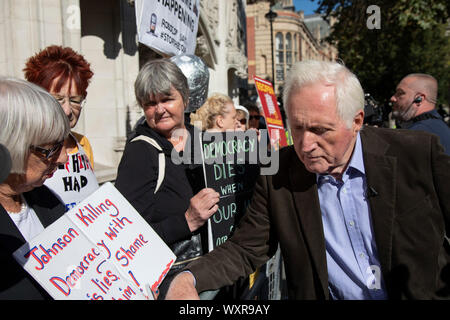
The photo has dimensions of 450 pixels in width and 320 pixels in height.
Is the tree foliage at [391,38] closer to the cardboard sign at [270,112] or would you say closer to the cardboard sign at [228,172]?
the cardboard sign at [270,112]

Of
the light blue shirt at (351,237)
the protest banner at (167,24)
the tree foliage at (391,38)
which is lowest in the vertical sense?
the light blue shirt at (351,237)

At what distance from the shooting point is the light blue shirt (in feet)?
5.37

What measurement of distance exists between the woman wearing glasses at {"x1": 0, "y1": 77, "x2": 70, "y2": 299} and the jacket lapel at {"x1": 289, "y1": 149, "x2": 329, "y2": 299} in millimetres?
1088

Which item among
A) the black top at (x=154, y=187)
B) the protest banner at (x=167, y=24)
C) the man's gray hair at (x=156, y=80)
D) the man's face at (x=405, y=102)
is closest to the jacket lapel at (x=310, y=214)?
the black top at (x=154, y=187)

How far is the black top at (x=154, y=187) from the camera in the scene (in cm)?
192

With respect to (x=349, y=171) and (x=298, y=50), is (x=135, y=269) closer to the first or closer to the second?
(x=349, y=171)

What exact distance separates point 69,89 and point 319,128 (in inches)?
62.7

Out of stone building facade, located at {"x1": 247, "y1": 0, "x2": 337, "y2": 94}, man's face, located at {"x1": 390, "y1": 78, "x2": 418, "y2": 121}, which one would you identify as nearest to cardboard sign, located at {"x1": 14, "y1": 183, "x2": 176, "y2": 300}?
man's face, located at {"x1": 390, "y1": 78, "x2": 418, "y2": 121}

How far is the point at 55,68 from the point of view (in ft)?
7.29

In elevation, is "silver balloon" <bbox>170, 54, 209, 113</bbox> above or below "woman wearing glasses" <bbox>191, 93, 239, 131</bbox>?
above

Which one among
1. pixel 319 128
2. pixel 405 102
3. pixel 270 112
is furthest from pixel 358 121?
pixel 405 102

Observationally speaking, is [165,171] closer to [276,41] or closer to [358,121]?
[358,121]

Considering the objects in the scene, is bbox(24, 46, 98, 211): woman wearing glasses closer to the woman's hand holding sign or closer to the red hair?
the red hair
